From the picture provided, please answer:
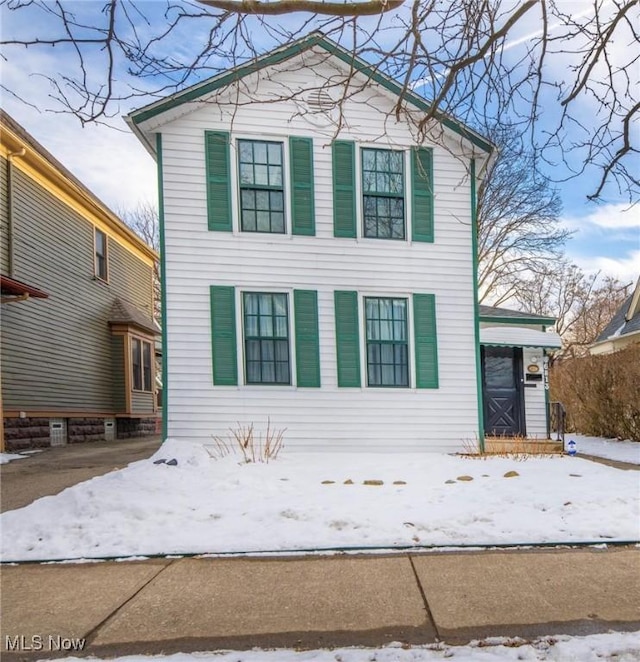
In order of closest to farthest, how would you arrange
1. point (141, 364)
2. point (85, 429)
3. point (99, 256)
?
point (85, 429) < point (99, 256) < point (141, 364)

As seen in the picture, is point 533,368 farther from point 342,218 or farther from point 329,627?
point 329,627

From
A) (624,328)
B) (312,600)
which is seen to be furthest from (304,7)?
(624,328)

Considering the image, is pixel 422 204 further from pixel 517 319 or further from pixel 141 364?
Result: pixel 141 364

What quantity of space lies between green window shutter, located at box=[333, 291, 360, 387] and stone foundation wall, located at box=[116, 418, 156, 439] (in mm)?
8705

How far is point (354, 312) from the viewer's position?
8.29m

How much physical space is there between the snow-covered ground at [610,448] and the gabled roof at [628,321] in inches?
265

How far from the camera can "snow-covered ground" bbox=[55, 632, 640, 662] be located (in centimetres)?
229

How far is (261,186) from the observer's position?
8.27 metres

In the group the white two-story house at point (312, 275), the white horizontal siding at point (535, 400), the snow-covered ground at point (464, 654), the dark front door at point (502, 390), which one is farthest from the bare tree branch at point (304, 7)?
the white horizontal siding at point (535, 400)

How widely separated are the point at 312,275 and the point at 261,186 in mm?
1742

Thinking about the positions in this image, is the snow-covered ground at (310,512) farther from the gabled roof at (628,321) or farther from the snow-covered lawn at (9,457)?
the gabled roof at (628,321)

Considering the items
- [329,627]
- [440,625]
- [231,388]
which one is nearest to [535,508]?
[440,625]

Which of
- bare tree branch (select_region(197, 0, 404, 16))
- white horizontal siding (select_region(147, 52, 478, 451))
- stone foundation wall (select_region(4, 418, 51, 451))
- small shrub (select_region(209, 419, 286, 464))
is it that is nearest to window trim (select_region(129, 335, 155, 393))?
stone foundation wall (select_region(4, 418, 51, 451))

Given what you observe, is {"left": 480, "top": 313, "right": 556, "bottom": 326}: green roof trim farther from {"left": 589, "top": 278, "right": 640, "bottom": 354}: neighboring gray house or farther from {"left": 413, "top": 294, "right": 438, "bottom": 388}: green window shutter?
{"left": 589, "top": 278, "right": 640, "bottom": 354}: neighboring gray house
